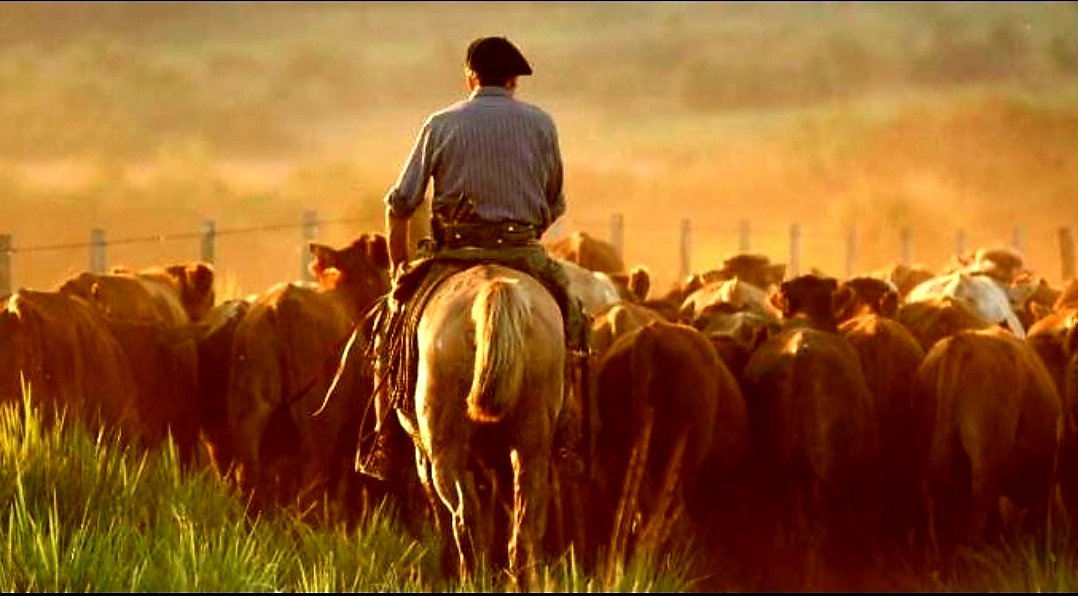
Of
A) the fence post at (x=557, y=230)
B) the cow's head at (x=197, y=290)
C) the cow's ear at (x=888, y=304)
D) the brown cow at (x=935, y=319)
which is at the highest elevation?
the fence post at (x=557, y=230)

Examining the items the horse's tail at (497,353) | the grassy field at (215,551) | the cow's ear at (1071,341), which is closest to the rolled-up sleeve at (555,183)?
the horse's tail at (497,353)

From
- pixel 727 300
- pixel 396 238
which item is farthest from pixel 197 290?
pixel 396 238

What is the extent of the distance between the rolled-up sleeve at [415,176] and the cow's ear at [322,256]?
3.48 metres

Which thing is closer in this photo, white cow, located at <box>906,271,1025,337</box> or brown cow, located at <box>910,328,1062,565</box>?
brown cow, located at <box>910,328,1062,565</box>

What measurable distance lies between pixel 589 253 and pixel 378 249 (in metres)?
9.35

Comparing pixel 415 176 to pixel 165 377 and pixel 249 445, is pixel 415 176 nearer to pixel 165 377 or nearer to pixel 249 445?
pixel 249 445

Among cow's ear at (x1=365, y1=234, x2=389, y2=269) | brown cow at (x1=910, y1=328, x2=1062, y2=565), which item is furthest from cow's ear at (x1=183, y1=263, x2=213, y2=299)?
brown cow at (x1=910, y1=328, x2=1062, y2=565)

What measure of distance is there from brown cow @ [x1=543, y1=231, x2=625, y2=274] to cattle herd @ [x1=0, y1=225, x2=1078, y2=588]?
27.4 ft

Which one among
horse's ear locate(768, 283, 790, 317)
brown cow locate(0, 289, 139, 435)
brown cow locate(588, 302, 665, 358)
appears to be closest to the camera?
brown cow locate(0, 289, 139, 435)

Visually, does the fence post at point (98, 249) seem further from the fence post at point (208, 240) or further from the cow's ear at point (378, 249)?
the cow's ear at point (378, 249)

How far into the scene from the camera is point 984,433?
1334cm

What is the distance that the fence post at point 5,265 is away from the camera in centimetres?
1998

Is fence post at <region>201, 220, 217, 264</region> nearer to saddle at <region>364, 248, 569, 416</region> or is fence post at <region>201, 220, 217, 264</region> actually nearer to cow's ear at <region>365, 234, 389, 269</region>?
cow's ear at <region>365, 234, 389, 269</region>

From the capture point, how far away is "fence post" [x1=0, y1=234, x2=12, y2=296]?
1998 centimetres
